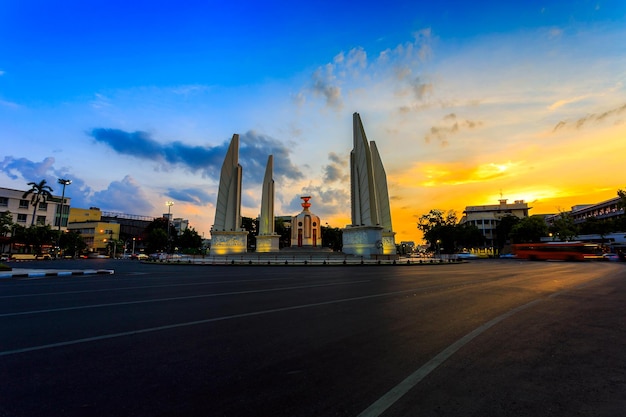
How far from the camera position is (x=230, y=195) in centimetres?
5081

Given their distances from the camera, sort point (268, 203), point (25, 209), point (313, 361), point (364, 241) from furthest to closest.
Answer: point (25, 209)
point (268, 203)
point (364, 241)
point (313, 361)

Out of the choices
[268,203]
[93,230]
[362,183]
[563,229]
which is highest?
[362,183]

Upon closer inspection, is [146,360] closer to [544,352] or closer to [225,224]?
[544,352]

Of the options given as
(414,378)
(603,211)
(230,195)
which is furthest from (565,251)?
(603,211)

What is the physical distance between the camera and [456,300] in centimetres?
885

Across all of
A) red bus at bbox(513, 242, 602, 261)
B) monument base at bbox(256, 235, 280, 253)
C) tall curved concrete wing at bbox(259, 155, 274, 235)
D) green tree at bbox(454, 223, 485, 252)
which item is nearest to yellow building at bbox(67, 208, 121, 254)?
tall curved concrete wing at bbox(259, 155, 274, 235)

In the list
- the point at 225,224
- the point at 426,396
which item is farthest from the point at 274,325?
the point at 225,224

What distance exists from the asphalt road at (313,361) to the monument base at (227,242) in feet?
136

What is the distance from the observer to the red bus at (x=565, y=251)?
43156 millimetres

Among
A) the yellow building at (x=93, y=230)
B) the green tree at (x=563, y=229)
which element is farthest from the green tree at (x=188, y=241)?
the green tree at (x=563, y=229)

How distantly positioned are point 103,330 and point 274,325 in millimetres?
2814

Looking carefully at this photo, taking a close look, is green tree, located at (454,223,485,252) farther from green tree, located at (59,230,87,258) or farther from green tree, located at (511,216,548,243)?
green tree, located at (59,230,87,258)

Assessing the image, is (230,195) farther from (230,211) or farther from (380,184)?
(380,184)

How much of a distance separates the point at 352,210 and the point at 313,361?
44334mm
